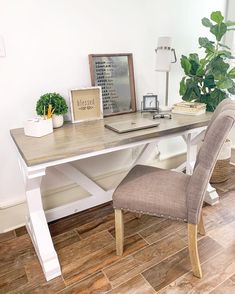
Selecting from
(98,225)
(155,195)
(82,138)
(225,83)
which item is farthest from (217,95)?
(98,225)

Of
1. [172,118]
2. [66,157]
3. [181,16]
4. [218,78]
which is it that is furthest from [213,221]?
[181,16]

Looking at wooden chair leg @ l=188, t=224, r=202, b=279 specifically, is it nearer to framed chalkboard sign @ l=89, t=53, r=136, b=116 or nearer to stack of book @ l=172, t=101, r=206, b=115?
stack of book @ l=172, t=101, r=206, b=115

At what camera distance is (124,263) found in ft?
5.02

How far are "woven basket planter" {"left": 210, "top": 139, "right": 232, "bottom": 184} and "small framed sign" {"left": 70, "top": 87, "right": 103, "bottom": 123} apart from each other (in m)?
1.25

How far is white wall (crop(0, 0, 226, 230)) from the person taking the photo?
160 cm

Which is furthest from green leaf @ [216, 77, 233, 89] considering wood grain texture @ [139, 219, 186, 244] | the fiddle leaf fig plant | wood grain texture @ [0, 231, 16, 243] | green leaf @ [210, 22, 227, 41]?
wood grain texture @ [0, 231, 16, 243]

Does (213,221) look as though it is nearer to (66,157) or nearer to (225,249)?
(225,249)

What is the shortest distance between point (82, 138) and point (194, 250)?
0.87 meters

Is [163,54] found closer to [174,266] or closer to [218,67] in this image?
[218,67]

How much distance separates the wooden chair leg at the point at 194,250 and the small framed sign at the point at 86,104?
99 cm

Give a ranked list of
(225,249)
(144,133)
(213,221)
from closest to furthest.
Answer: (144,133), (225,249), (213,221)

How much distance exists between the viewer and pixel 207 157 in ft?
3.98

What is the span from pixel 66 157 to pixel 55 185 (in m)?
0.80

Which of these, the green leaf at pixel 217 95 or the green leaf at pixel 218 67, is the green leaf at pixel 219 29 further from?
the green leaf at pixel 217 95
